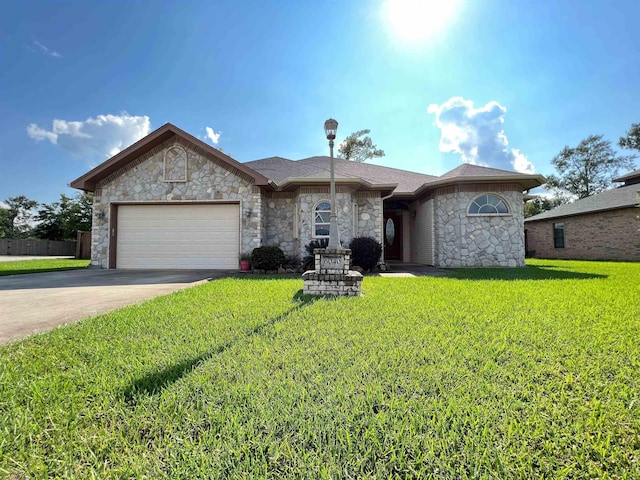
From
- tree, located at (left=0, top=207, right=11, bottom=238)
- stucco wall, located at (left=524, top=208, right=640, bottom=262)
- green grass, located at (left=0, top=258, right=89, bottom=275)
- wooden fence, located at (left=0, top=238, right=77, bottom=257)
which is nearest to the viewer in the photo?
green grass, located at (left=0, top=258, right=89, bottom=275)

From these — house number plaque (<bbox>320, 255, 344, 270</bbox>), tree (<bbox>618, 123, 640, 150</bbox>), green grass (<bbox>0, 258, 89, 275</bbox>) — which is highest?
tree (<bbox>618, 123, 640, 150</bbox>)

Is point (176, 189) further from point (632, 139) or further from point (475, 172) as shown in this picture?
point (632, 139)

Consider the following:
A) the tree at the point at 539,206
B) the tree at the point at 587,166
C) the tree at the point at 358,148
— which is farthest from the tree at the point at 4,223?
the tree at the point at 587,166

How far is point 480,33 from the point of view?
371 inches

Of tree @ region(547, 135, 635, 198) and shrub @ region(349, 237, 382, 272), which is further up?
tree @ region(547, 135, 635, 198)

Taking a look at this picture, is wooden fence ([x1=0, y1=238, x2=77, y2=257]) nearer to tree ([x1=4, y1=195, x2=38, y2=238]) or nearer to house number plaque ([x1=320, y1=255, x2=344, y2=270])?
tree ([x1=4, y1=195, x2=38, y2=238])

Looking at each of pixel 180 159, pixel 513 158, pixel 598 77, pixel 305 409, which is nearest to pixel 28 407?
pixel 305 409

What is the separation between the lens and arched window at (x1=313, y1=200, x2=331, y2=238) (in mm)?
10750

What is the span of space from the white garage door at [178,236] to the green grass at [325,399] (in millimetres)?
7677

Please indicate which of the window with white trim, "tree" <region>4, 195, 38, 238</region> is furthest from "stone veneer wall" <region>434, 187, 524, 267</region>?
"tree" <region>4, 195, 38, 238</region>

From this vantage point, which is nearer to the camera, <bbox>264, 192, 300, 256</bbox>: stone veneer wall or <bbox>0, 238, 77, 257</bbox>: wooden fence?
<bbox>264, 192, 300, 256</bbox>: stone veneer wall

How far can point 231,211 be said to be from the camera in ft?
36.4

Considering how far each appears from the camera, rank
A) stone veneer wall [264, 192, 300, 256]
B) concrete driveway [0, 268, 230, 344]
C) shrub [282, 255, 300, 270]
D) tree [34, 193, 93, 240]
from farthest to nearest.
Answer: tree [34, 193, 93, 240] < stone veneer wall [264, 192, 300, 256] < shrub [282, 255, 300, 270] < concrete driveway [0, 268, 230, 344]

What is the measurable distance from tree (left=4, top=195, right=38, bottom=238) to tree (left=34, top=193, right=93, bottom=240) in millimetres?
13864
